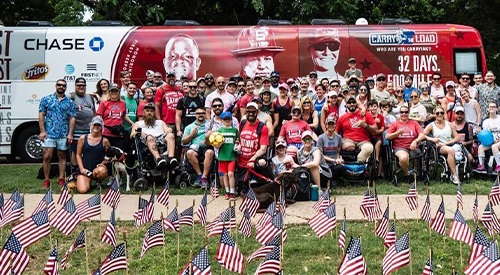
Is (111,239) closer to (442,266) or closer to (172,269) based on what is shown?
(172,269)

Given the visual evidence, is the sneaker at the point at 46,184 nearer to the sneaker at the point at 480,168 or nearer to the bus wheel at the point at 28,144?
the bus wheel at the point at 28,144

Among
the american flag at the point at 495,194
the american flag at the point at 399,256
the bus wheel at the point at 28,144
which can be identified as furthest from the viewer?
the bus wheel at the point at 28,144

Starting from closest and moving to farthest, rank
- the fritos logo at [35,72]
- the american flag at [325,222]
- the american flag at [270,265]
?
the american flag at [270,265]
the american flag at [325,222]
the fritos logo at [35,72]

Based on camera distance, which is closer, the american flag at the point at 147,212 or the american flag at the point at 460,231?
the american flag at the point at 460,231

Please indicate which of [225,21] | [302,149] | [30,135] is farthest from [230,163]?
[225,21]

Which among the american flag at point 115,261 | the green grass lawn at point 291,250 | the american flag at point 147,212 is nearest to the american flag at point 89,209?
the green grass lawn at point 291,250

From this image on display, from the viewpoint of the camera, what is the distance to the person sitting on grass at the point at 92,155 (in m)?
9.39

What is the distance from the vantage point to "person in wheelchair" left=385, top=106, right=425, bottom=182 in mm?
9859

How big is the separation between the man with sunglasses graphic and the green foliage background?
492cm

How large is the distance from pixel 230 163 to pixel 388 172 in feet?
9.75

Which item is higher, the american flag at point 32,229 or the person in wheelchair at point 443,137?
the person in wheelchair at point 443,137

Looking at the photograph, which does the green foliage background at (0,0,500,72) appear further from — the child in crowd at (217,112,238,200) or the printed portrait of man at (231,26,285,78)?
the child in crowd at (217,112,238,200)

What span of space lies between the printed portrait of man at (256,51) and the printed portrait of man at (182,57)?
897mm

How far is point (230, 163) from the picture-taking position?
29.6 ft
